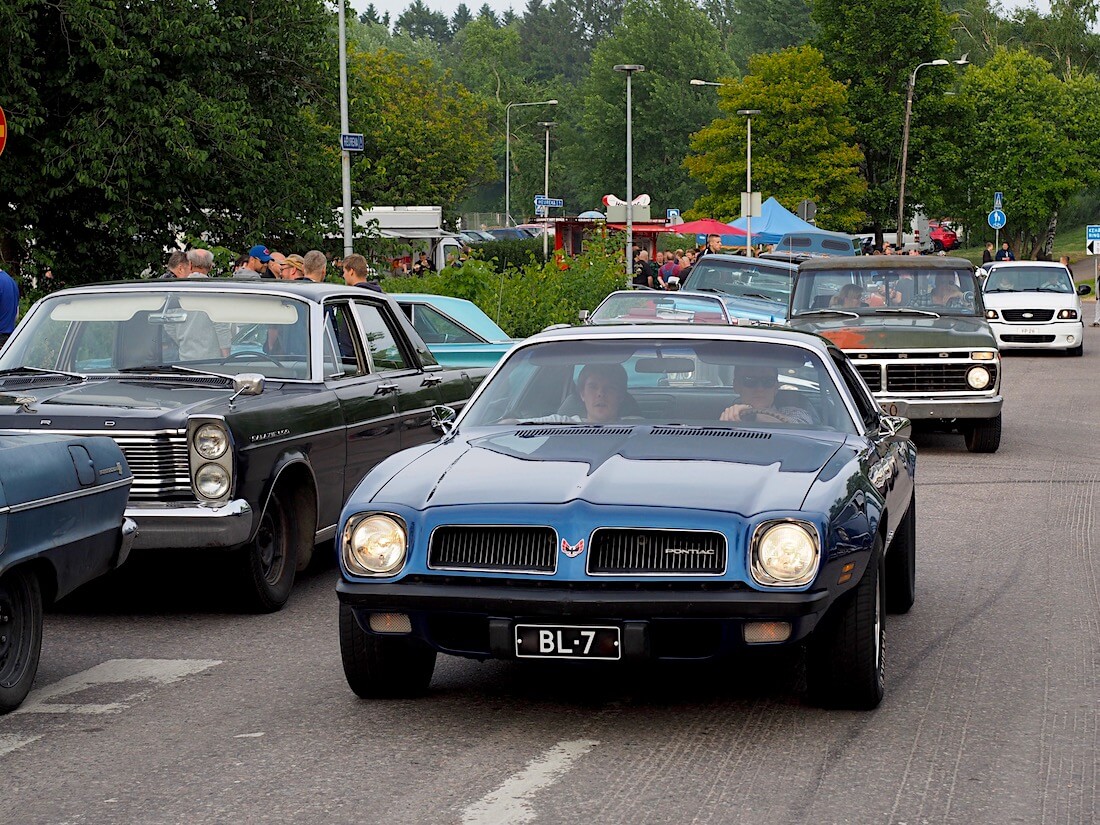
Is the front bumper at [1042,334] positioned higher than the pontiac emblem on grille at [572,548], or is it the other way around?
the pontiac emblem on grille at [572,548]

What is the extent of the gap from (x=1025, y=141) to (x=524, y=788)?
7959cm

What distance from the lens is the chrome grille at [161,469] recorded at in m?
7.97

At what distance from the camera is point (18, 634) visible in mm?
6484

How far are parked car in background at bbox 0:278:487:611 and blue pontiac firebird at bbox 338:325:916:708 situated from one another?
5.46ft

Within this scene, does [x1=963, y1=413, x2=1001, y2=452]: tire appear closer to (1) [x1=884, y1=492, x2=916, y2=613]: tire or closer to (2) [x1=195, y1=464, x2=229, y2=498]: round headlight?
(1) [x1=884, y1=492, x2=916, y2=613]: tire

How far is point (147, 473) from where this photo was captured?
7984mm

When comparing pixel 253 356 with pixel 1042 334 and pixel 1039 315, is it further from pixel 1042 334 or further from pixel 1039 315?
pixel 1039 315

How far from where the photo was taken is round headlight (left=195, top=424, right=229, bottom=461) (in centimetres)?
798

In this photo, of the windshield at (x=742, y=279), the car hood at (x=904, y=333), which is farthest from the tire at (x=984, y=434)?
the windshield at (x=742, y=279)

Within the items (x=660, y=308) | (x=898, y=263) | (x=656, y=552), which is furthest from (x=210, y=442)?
(x=660, y=308)

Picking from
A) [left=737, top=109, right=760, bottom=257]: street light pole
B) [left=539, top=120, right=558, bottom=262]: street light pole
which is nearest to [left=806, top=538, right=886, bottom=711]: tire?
[left=737, top=109, right=760, bottom=257]: street light pole

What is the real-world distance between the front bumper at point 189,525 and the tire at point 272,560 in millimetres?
348

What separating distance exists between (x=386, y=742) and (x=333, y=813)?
0.84 meters

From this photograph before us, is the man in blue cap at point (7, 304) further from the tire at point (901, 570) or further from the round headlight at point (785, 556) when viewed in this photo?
the round headlight at point (785, 556)
